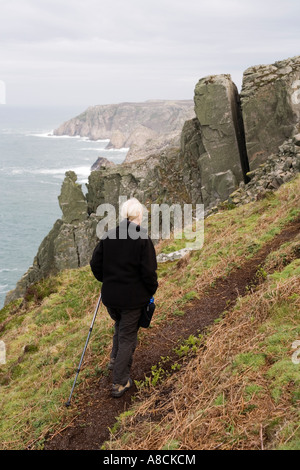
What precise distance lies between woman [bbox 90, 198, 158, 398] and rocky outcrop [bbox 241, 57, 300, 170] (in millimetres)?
20387

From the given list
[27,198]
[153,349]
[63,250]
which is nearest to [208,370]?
[153,349]

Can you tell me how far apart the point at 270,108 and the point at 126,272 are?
21644 mm

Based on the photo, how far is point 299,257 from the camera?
837cm

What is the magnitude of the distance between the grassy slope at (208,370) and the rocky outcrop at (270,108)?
12.9 m

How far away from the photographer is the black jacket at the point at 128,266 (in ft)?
19.4

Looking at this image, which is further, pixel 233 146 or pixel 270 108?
pixel 233 146

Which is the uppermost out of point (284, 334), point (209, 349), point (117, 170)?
point (117, 170)

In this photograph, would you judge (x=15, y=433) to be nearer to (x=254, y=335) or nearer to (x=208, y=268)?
(x=254, y=335)

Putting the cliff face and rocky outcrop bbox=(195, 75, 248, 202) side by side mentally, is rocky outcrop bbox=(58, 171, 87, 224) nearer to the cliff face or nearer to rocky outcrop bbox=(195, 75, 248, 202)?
the cliff face

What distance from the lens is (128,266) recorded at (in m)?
5.97

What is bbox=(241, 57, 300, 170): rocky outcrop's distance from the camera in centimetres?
2362

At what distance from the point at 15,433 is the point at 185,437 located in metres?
3.22

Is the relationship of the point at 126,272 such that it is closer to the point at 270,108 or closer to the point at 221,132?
the point at 270,108

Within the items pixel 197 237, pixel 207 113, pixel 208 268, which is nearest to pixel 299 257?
pixel 208 268
